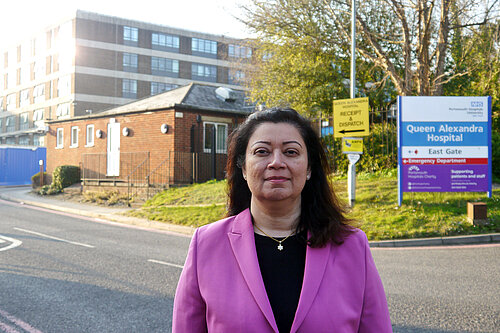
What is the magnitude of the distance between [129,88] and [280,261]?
50.6 meters

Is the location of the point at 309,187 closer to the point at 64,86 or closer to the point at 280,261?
the point at 280,261

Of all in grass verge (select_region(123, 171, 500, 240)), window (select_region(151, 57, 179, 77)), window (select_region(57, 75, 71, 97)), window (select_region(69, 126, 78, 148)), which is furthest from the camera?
window (select_region(151, 57, 179, 77))

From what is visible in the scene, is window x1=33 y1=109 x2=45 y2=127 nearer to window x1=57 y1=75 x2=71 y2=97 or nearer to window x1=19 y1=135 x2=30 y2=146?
window x1=19 y1=135 x2=30 y2=146

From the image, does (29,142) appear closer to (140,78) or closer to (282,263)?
(140,78)

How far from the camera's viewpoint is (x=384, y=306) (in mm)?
1892

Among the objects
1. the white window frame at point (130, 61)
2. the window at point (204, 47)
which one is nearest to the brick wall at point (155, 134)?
the white window frame at point (130, 61)

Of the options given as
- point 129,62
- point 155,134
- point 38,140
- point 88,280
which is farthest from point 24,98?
point 88,280

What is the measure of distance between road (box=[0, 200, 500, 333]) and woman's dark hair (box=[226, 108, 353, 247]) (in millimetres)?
2849

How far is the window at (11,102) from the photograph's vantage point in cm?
5919

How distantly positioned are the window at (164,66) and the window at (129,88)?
9.69ft

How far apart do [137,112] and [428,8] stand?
15.0 meters

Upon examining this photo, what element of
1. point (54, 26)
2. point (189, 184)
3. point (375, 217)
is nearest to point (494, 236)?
point (375, 217)

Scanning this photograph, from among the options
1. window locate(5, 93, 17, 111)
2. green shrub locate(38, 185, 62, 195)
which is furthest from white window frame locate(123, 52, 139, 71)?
green shrub locate(38, 185, 62, 195)

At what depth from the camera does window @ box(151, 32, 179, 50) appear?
170 feet
